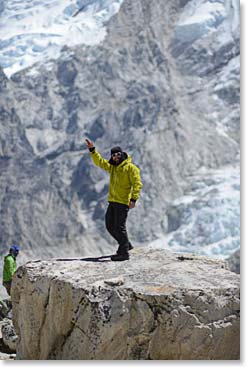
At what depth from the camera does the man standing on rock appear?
307 inches

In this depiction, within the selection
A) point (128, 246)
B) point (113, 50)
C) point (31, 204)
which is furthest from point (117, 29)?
point (128, 246)

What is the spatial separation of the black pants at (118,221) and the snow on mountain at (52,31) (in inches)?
2569

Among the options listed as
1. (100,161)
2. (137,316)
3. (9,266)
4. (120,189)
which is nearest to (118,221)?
(120,189)

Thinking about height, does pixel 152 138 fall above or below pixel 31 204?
above

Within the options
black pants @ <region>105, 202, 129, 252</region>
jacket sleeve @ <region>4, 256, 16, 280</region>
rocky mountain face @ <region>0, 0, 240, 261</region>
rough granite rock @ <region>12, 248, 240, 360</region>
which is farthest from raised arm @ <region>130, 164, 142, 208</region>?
rocky mountain face @ <region>0, 0, 240, 261</region>

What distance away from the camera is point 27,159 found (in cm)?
7425

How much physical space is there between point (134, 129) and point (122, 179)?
67643 mm

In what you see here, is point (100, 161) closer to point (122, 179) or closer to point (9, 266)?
point (122, 179)

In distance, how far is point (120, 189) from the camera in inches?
309

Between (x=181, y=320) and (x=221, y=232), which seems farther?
(x=221, y=232)

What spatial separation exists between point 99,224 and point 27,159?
906cm

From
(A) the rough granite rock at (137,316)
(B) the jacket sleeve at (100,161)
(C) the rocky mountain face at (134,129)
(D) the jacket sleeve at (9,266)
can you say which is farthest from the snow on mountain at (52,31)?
(A) the rough granite rock at (137,316)

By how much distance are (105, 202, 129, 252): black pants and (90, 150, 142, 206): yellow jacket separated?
0.20ft

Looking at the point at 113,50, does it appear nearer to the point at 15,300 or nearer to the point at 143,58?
the point at 143,58
